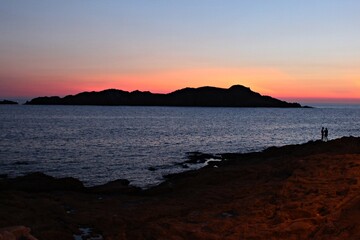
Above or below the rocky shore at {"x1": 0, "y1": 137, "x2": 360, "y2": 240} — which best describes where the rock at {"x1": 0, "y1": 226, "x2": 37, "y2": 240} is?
above

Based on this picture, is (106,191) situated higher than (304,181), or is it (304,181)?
(304,181)

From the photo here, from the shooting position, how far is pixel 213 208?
13469 millimetres

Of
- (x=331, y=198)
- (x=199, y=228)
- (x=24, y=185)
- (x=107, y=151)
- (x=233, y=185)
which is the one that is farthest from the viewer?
(x=107, y=151)

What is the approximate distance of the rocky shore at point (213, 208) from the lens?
1072 cm

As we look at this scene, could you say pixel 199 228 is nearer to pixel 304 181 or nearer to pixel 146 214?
pixel 146 214

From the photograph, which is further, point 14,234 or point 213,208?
point 213,208

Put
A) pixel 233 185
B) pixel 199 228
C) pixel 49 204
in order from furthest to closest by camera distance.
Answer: pixel 233 185 → pixel 49 204 → pixel 199 228

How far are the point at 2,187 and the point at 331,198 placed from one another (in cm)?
1410

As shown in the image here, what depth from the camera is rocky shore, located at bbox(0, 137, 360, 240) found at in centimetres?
1072

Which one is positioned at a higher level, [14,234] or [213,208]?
[14,234]

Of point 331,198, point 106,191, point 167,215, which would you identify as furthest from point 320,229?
point 106,191

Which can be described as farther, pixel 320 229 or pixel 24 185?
pixel 24 185

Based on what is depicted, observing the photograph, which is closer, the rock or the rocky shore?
the rock

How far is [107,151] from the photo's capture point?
45844mm
